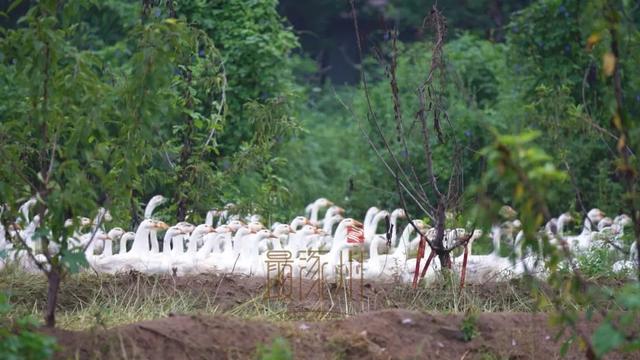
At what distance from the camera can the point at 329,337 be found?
6609mm

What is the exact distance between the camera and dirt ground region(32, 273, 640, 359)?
6.30m

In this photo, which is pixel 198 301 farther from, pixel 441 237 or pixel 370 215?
pixel 370 215

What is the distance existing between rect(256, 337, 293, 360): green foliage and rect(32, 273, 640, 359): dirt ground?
4.1 inches

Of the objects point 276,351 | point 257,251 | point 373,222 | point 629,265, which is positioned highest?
point 373,222

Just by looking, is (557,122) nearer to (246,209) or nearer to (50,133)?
(246,209)

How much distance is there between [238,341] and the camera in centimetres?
646

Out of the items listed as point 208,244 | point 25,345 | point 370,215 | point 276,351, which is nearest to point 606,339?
point 276,351

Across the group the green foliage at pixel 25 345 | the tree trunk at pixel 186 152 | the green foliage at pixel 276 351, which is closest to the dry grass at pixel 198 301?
the green foliage at pixel 276 351

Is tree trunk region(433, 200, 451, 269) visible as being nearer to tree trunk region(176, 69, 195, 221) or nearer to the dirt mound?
the dirt mound

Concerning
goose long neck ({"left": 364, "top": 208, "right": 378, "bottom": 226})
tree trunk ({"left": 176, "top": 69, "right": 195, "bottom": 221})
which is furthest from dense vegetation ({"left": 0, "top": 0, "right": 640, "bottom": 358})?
goose long neck ({"left": 364, "top": 208, "right": 378, "bottom": 226})

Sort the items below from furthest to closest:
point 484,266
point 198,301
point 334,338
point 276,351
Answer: point 484,266
point 198,301
point 334,338
point 276,351

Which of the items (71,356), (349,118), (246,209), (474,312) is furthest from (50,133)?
(349,118)

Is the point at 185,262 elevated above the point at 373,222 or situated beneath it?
situated beneath

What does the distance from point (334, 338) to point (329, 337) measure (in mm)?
68
